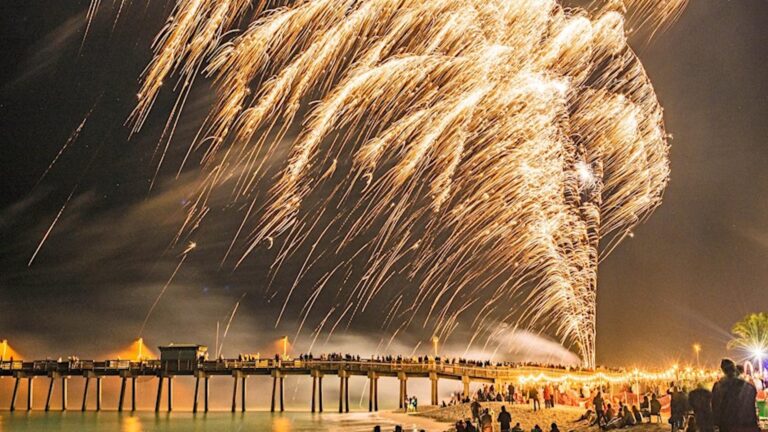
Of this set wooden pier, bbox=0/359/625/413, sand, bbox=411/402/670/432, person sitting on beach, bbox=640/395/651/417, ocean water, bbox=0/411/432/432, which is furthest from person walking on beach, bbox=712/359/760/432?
wooden pier, bbox=0/359/625/413

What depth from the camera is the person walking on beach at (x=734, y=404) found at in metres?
8.77

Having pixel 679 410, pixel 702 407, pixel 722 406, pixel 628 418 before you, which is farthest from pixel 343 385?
pixel 722 406

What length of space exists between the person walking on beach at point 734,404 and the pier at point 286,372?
38.3 meters

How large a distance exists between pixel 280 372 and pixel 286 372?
47cm

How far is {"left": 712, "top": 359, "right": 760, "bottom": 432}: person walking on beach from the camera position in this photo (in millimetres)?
8766

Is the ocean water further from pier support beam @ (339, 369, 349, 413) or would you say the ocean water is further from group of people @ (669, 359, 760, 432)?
group of people @ (669, 359, 760, 432)

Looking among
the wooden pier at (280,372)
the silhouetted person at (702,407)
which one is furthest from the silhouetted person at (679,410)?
the wooden pier at (280,372)

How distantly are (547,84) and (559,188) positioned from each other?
15.8ft

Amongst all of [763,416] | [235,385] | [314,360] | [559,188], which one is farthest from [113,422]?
[763,416]

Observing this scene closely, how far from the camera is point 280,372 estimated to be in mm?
56094

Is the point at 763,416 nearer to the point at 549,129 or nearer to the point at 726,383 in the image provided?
the point at 726,383

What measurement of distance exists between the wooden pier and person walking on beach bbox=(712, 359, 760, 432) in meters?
39.4

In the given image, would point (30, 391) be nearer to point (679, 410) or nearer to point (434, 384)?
point (434, 384)

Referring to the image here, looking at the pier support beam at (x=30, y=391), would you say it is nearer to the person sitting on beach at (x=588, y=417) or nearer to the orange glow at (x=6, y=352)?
the orange glow at (x=6, y=352)
